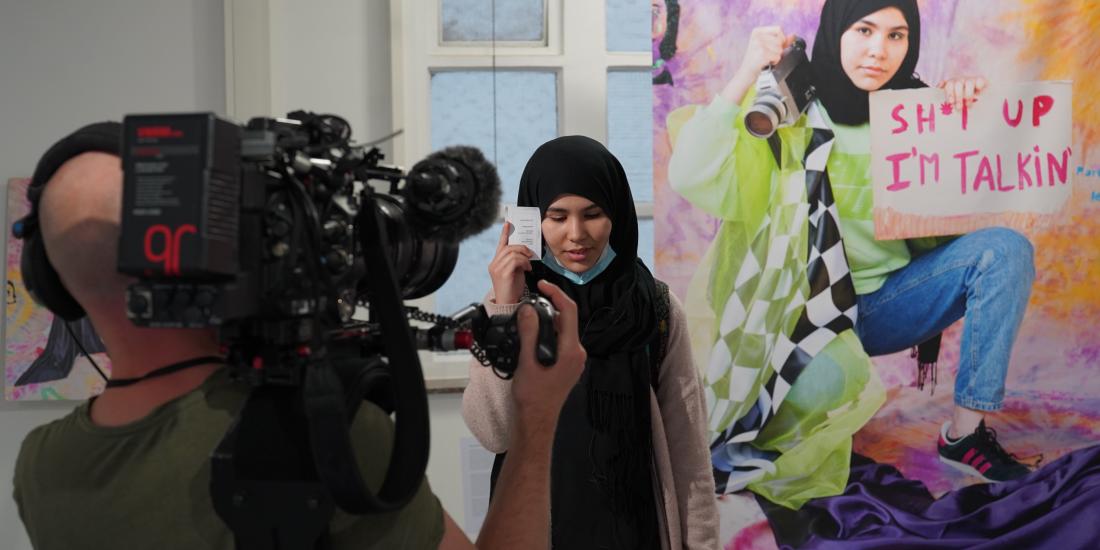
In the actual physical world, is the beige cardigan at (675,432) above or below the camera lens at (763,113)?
below

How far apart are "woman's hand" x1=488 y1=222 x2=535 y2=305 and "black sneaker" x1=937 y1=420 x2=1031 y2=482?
144cm

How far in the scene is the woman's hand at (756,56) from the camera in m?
2.44

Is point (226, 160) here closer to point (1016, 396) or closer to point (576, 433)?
point (576, 433)

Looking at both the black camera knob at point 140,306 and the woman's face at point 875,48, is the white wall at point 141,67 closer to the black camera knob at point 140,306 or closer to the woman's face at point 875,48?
the woman's face at point 875,48

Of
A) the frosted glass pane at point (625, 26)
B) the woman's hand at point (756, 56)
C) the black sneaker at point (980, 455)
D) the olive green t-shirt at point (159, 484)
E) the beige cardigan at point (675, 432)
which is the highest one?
the frosted glass pane at point (625, 26)

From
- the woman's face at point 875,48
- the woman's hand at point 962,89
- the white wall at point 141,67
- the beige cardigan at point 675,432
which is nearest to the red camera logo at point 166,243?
the beige cardigan at point 675,432

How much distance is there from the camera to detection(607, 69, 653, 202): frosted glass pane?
2.58 meters

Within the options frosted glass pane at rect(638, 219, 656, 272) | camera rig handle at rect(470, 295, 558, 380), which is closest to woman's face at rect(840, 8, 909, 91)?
frosted glass pane at rect(638, 219, 656, 272)

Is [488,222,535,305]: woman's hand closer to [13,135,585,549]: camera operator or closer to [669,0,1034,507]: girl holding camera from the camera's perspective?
[669,0,1034,507]: girl holding camera

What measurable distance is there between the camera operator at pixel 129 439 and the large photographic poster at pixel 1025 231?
1.78 metres

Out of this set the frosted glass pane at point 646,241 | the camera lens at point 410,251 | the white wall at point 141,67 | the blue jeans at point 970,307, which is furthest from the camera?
the frosted glass pane at point 646,241

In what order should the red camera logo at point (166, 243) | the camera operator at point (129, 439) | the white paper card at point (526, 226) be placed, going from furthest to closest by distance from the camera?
the white paper card at point (526, 226) < the camera operator at point (129, 439) < the red camera logo at point (166, 243)

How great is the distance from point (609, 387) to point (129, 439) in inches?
47.6

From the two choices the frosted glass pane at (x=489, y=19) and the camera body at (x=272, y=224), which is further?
the frosted glass pane at (x=489, y=19)
